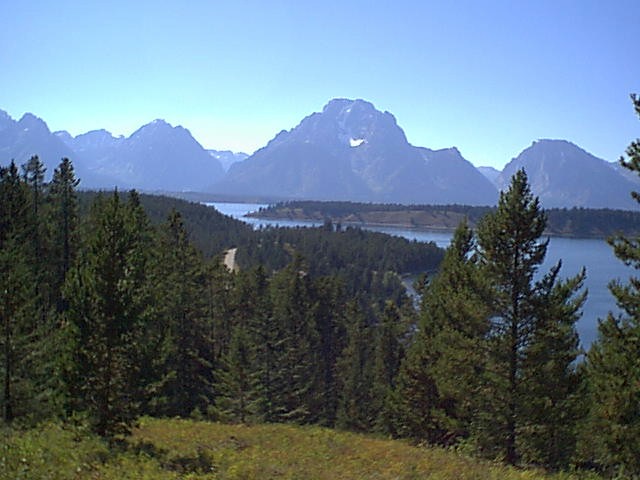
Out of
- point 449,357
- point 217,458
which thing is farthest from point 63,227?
point 449,357

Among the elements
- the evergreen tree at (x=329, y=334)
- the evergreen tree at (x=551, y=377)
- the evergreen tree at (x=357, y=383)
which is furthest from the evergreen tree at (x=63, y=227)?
the evergreen tree at (x=551, y=377)

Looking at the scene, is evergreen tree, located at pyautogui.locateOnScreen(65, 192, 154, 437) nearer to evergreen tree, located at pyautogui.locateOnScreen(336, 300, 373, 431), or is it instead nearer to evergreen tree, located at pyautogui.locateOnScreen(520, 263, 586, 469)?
evergreen tree, located at pyautogui.locateOnScreen(520, 263, 586, 469)

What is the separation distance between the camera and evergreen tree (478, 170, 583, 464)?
65.0 feet

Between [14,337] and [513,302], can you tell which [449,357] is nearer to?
[513,302]

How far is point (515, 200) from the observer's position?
65.6 ft

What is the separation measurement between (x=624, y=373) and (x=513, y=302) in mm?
4265

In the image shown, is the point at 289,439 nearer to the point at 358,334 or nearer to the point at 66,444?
the point at 66,444

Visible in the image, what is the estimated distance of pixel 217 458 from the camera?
1628cm

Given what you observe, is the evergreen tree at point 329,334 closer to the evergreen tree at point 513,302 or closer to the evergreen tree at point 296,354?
the evergreen tree at point 296,354

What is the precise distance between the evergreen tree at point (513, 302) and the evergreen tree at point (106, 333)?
41.9 feet

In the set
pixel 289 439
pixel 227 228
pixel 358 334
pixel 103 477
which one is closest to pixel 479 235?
pixel 289 439

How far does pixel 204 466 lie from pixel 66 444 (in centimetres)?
388

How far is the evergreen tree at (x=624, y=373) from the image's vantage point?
17266 millimetres

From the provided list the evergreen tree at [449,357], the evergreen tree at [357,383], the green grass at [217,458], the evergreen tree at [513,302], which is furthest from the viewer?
the evergreen tree at [357,383]
